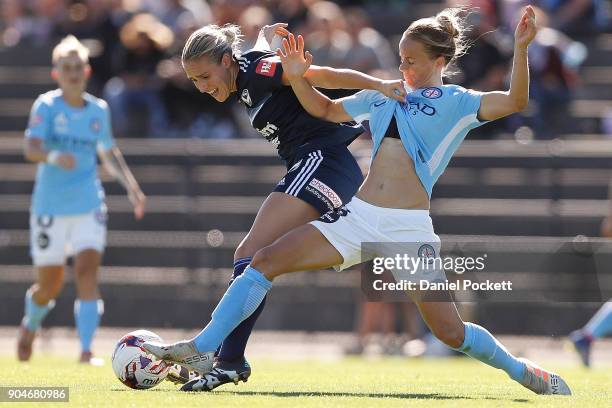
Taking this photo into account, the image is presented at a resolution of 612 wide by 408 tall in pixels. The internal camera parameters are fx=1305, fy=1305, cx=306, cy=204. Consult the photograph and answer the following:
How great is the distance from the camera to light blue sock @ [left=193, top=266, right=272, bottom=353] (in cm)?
685

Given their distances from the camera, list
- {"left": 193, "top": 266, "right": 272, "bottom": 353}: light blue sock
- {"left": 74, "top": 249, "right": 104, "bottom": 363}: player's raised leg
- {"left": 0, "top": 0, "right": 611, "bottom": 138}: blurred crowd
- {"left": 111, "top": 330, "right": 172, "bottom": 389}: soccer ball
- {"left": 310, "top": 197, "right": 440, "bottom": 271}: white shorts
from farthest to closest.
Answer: {"left": 0, "top": 0, "right": 611, "bottom": 138}: blurred crowd, {"left": 74, "top": 249, "right": 104, "bottom": 363}: player's raised leg, {"left": 111, "top": 330, "right": 172, "bottom": 389}: soccer ball, {"left": 310, "top": 197, "right": 440, "bottom": 271}: white shorts, {"left": 193, "top": 266, "right": 272, "bottom": 353}: light blue sock

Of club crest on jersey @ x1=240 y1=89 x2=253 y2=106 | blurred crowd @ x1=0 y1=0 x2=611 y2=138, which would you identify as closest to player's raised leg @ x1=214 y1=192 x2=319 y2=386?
club crest on jersey @ x1=240 y1=89 x2=253 y2=106

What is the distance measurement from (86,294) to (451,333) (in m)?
4.49

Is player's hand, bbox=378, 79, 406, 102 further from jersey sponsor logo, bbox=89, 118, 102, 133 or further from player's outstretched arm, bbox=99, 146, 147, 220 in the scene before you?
jersey sponsor logo, bbox=89, 118, 102, 133

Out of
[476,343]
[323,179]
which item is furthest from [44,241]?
[476,343]

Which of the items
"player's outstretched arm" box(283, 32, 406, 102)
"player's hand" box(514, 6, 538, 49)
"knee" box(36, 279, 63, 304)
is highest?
"player's hand" box(514, 6, 538, 49)

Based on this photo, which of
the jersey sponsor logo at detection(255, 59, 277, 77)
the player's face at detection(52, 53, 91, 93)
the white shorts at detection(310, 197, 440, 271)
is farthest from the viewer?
the player's face at detection(52, 53, 91, 93)

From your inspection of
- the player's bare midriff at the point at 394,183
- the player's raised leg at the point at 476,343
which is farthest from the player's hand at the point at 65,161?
the player's raised leg at the point at 476,343

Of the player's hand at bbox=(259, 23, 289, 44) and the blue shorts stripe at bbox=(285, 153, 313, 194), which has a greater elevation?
the player's hand at bbox=(259, 23, 289, 44)

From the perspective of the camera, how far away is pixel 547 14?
16.9 m

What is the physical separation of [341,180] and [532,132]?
8.10 meters

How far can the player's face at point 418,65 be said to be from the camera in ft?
23.7

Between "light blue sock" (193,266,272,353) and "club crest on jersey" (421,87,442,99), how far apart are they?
53.2 inches

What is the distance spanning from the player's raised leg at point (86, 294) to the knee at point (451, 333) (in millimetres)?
4385
